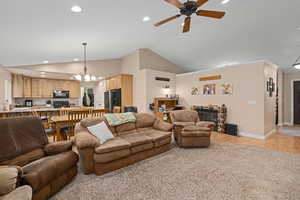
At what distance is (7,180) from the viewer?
3.77ft

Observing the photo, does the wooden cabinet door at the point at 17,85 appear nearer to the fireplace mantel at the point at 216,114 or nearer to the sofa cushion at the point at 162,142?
the sofa cushion at the point at 162,142

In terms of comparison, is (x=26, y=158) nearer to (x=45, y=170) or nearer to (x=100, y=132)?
(x=45, y=170)

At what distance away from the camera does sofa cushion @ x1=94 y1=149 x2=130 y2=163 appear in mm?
2225

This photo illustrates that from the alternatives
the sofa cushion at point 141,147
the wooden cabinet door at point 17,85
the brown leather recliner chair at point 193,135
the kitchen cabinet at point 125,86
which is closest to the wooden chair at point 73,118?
the sofa cushion at point 141,147

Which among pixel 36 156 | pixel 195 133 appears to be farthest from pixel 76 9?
pixel 195 133

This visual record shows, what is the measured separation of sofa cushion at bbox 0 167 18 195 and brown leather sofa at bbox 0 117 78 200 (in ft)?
0.93

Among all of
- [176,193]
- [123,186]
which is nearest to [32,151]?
[123,186]

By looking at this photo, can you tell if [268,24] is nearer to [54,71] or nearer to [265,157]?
[265,157]

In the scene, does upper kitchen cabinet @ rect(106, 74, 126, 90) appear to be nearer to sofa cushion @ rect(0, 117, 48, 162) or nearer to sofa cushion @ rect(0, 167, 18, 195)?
sofa cushion @ rect(0, 117, 48, 162)

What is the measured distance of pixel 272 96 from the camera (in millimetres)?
4945

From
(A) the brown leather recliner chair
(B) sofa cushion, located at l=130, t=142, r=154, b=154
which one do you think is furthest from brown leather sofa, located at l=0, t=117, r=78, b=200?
(A) the brown leather recliner chair

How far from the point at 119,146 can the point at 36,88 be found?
6901mm

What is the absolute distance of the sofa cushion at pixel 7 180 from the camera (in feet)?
3.67

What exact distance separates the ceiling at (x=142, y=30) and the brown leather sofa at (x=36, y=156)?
204cm
